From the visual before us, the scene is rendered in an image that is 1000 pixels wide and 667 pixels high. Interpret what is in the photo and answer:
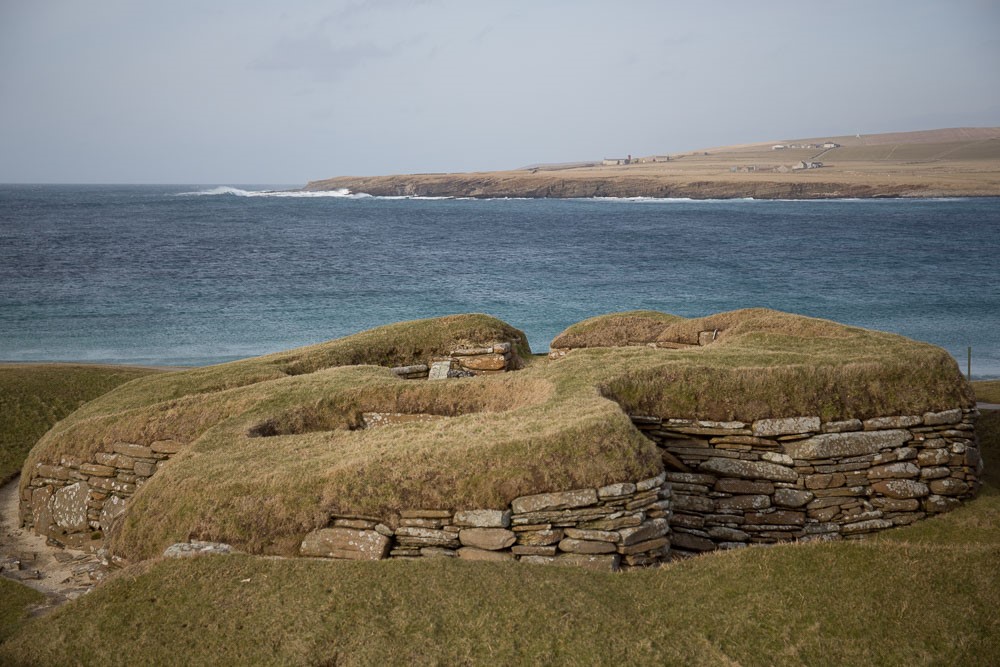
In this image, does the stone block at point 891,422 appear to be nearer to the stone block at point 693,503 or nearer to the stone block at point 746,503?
the stone block at point 746,503

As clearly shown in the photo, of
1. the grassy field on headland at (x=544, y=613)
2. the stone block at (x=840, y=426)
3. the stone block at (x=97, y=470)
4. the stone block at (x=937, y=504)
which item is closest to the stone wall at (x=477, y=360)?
the stone block at (x=97, y=470)

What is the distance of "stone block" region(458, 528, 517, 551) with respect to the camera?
11.5 metres

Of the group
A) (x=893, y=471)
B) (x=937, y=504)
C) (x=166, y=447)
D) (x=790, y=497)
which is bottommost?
(x=937, y=504)

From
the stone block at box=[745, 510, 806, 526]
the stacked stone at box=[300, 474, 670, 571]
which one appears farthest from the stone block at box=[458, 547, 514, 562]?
the stone block at box=[745, 510, 806, 526]

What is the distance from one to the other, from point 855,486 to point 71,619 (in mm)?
13865

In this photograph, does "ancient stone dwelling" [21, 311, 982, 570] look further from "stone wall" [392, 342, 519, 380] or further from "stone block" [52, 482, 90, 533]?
"stone wall" [392, 342, 519, 380]

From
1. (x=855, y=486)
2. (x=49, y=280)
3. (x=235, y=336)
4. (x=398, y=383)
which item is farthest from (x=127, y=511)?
(x=49, y=280)

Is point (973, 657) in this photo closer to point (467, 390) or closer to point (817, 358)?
point (817, 358)

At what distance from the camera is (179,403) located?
1766cm

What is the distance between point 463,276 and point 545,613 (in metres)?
64.2

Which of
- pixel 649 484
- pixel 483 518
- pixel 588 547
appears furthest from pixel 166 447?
pixel 649 484

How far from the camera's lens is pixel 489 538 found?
11.5 meters

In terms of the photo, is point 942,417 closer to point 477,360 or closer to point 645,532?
point 645,532

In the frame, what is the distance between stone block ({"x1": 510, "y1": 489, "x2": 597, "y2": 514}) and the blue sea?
3464 centimetres
